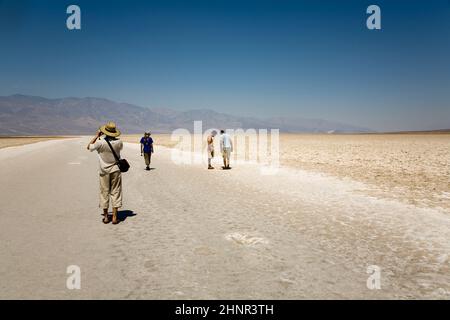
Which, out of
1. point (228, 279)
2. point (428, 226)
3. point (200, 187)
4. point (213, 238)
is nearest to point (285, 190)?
point (200, 187)

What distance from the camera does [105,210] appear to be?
7.05 m

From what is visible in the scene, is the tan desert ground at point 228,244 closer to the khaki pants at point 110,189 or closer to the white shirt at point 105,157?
the khaki pants at point 110,189

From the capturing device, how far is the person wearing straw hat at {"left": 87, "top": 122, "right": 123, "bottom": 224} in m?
6.84

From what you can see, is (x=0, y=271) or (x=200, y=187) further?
(x=200, y=187)

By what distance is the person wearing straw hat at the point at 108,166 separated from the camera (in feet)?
22.5

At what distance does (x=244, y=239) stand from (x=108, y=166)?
3058mm

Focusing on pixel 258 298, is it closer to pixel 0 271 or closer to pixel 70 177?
pixel 0 271

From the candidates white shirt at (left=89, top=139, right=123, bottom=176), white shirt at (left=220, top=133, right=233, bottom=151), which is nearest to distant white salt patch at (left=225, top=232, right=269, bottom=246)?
white shirt at (left=89, top=139, right=123, bottom=176)

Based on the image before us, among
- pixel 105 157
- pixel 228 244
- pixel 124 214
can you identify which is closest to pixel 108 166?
pixel 105 157

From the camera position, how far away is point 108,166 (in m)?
6.86

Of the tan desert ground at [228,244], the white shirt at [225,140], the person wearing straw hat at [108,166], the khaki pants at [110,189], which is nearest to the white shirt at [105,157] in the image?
the person wearing straw hat at [108,166]
